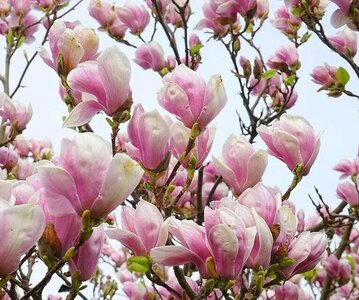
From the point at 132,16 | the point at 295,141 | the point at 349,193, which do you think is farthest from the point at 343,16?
the point at 132,16

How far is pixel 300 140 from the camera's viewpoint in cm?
131

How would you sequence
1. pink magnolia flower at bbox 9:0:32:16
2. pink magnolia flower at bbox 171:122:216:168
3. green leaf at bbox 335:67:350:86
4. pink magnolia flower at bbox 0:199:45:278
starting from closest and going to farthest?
pink magnolia flower at bbox 0:199:45:278 < pink magnolia flower at bbox 171:122:216:168 < green leaf at bbox 335:67:350:86 < pink magnolia flower at bbox 9:0:32:16

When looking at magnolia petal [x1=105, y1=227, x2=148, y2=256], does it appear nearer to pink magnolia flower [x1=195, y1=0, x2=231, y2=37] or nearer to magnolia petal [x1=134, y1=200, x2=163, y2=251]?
magnolia petal [x1=134, y1=200, x2=163, y2=251]

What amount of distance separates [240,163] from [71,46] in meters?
0.51

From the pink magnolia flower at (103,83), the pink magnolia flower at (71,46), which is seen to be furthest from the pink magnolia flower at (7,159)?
the pink magnolia flower at (103,83)

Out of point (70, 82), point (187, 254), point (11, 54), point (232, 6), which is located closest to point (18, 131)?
point (11, 54)

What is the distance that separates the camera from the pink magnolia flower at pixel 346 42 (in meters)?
2.50

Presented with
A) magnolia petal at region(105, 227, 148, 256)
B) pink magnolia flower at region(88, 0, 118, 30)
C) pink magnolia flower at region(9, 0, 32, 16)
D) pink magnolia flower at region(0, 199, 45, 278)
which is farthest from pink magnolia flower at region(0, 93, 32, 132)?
pink magnolia flower at region(0, 199, 45, 278)

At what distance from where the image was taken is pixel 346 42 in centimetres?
251

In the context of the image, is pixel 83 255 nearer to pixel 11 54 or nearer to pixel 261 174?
pixel 261 174

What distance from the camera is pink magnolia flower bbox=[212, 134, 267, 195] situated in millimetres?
1252

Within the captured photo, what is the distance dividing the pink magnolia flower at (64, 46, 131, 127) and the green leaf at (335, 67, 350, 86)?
4.67 feet

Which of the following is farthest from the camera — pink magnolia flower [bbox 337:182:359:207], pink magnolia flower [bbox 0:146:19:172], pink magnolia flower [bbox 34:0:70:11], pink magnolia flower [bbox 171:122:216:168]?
pink magnolia flower [bbox 34:0:70:11]

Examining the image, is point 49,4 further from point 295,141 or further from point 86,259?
point 86,259
